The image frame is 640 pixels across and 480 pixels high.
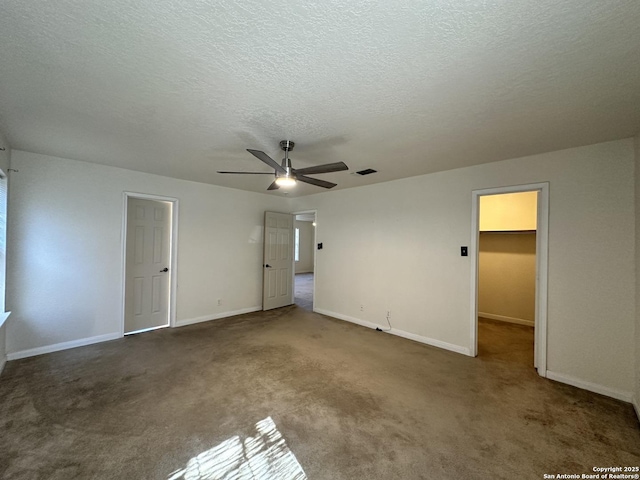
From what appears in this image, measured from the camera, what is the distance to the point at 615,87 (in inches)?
65.7

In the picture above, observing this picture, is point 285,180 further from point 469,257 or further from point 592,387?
point 592,387

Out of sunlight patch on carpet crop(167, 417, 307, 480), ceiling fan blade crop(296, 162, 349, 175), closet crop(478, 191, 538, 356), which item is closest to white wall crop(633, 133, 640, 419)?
closet crop(478, 191, 538, 356)

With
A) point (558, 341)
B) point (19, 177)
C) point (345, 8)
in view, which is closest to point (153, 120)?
point (345, 8)

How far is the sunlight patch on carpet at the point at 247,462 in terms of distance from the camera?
1574 mm

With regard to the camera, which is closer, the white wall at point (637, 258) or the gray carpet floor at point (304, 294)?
the white wall at point (637, 258)

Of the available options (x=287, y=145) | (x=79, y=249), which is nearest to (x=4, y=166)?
(x=79, y=249)

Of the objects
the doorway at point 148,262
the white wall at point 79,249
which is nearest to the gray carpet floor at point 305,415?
the white wall at point 79,249

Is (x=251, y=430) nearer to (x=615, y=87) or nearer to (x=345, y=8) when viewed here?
(x=345, y=8)

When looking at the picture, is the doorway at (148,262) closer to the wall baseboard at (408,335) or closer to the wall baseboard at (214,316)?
the wall baseboard at (214,316)

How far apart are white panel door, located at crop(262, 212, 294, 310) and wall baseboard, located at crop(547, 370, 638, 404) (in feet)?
14.3

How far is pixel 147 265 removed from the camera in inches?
165

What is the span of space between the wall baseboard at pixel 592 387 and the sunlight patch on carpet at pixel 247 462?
2.84 m

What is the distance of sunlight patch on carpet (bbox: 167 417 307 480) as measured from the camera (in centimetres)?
157

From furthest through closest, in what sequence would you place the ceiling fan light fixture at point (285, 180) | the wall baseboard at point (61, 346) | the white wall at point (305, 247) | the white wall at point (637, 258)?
the white wall at point (305, 247) < the wall baseboard at point (61, 346) < the ceiling fan light fixture at point (285, 180) < the white wall at point (637, 258)
